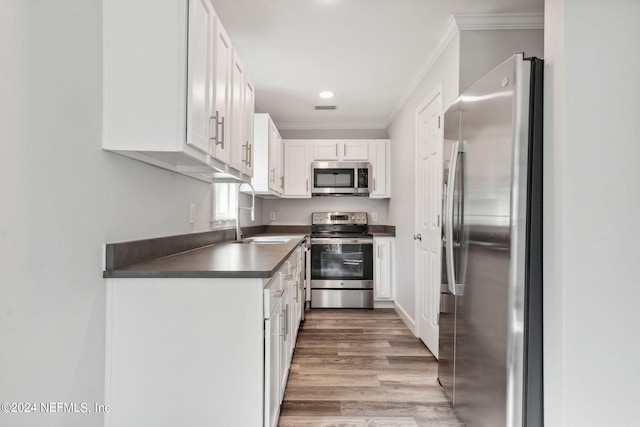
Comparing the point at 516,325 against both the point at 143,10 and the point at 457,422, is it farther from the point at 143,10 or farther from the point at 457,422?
the point at 143,10

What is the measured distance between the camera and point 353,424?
6.27ft

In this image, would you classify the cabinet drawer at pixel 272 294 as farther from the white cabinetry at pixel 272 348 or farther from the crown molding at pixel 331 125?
the crown molding at pixel 331 125

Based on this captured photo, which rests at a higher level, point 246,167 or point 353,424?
point 246,167

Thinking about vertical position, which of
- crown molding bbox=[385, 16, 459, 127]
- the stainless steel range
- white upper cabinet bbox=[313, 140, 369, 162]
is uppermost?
crown molding bbox=[385, 16, 459, 127]

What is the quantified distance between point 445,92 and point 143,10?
203cm

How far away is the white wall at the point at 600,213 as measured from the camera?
1286 mm

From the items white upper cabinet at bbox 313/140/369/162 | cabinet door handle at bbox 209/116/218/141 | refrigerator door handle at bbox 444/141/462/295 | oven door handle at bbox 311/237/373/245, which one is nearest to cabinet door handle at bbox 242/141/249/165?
cabinet door handle at bbox 209/116/218/141

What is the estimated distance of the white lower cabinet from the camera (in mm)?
1409

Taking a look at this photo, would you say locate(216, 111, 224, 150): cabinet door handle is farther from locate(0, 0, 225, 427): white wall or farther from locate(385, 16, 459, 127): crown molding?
locate(385, 16, 459, 127): crown molding

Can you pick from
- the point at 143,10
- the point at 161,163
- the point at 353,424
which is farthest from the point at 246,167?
the point at 353,424

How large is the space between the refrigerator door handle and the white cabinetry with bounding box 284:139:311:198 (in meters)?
2.93

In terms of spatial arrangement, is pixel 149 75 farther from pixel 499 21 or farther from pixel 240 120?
pixel 499 21

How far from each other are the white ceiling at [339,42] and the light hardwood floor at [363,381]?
7.73 feet

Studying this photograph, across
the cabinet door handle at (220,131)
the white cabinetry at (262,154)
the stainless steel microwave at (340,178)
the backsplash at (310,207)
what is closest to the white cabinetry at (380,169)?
the stainless steel microwave at (340,178)
